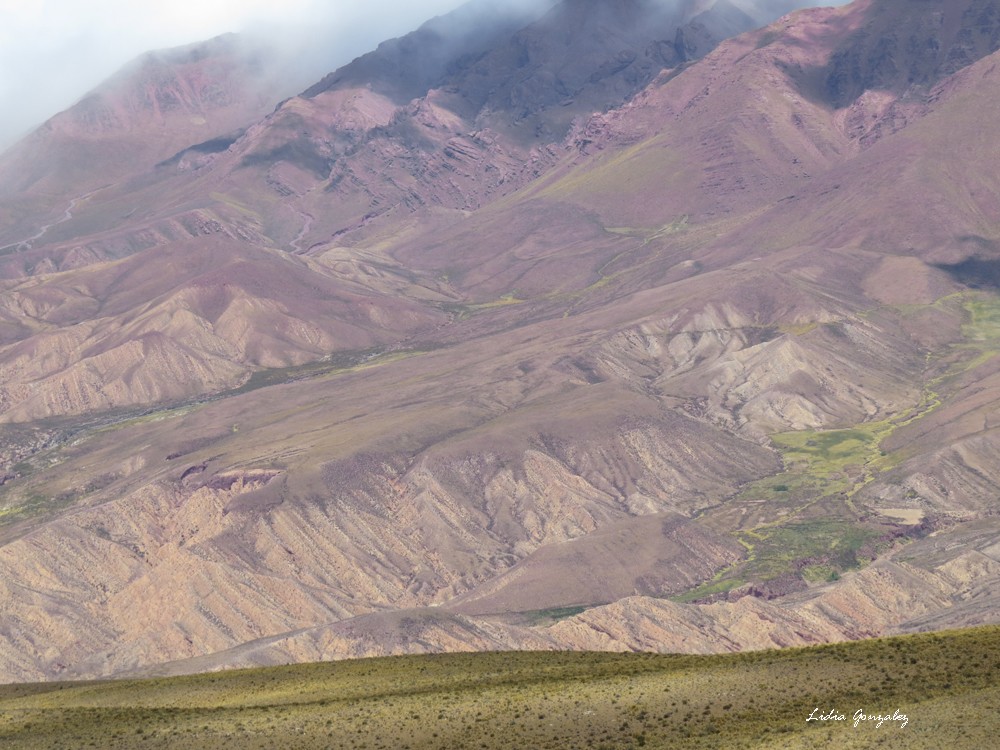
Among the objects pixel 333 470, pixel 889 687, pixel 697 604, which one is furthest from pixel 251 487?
pixel 889 687

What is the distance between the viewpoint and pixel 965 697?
61.0 m

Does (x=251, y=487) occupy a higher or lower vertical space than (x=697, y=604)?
higher

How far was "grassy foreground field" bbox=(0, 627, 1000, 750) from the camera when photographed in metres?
61.0

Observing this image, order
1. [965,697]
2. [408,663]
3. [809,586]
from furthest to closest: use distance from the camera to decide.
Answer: [809,586] < [408,663] < [965,697]

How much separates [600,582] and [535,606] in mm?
10055

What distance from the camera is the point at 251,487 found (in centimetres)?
19288

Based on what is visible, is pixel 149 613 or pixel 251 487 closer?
pixel 149 613

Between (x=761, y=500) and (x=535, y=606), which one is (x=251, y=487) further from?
(x=761, y=500)

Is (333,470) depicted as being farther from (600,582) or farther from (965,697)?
(965,697)

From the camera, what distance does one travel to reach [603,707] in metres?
69.0

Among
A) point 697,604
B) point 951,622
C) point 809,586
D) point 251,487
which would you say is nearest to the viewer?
point 951,622

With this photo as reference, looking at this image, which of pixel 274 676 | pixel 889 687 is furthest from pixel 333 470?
pixel 889 687

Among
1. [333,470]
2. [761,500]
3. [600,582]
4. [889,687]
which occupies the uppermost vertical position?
[889,687]

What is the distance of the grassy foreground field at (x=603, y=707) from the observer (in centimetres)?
6103
